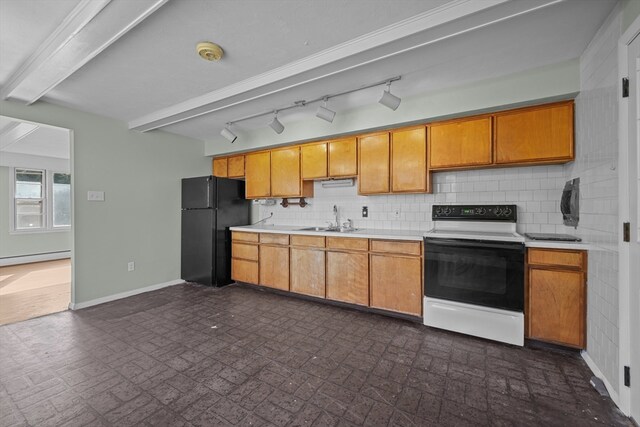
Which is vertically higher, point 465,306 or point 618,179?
point 618,179

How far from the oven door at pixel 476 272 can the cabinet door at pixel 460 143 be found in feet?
2.69

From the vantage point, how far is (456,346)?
7.84 ft

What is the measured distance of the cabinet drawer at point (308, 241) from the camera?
11.3 feet

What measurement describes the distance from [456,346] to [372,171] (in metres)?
A: 1.99

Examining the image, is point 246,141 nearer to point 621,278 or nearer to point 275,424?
point 275,424

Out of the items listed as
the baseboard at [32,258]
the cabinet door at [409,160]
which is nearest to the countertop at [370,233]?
the cabinet door at [409,160]

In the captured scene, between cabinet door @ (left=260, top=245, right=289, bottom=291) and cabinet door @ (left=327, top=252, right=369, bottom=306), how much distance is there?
67cm

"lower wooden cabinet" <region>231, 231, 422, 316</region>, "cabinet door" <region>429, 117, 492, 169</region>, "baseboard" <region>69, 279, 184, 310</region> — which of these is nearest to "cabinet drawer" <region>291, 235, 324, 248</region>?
"lower wooden cabinet" <region>231, 231, 422, 316</region>

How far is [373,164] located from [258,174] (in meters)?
1.88

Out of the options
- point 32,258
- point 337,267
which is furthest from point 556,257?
point 32,258

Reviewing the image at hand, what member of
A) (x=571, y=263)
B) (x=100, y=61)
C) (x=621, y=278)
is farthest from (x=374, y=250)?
(x=100, y=61)

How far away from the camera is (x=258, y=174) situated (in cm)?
429

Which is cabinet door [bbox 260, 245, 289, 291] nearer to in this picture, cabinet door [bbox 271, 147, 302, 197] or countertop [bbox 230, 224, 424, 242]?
countertop [bbox 230, 224, 424, 242]

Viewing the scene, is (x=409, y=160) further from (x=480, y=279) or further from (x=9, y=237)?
(x=9, y=237)
